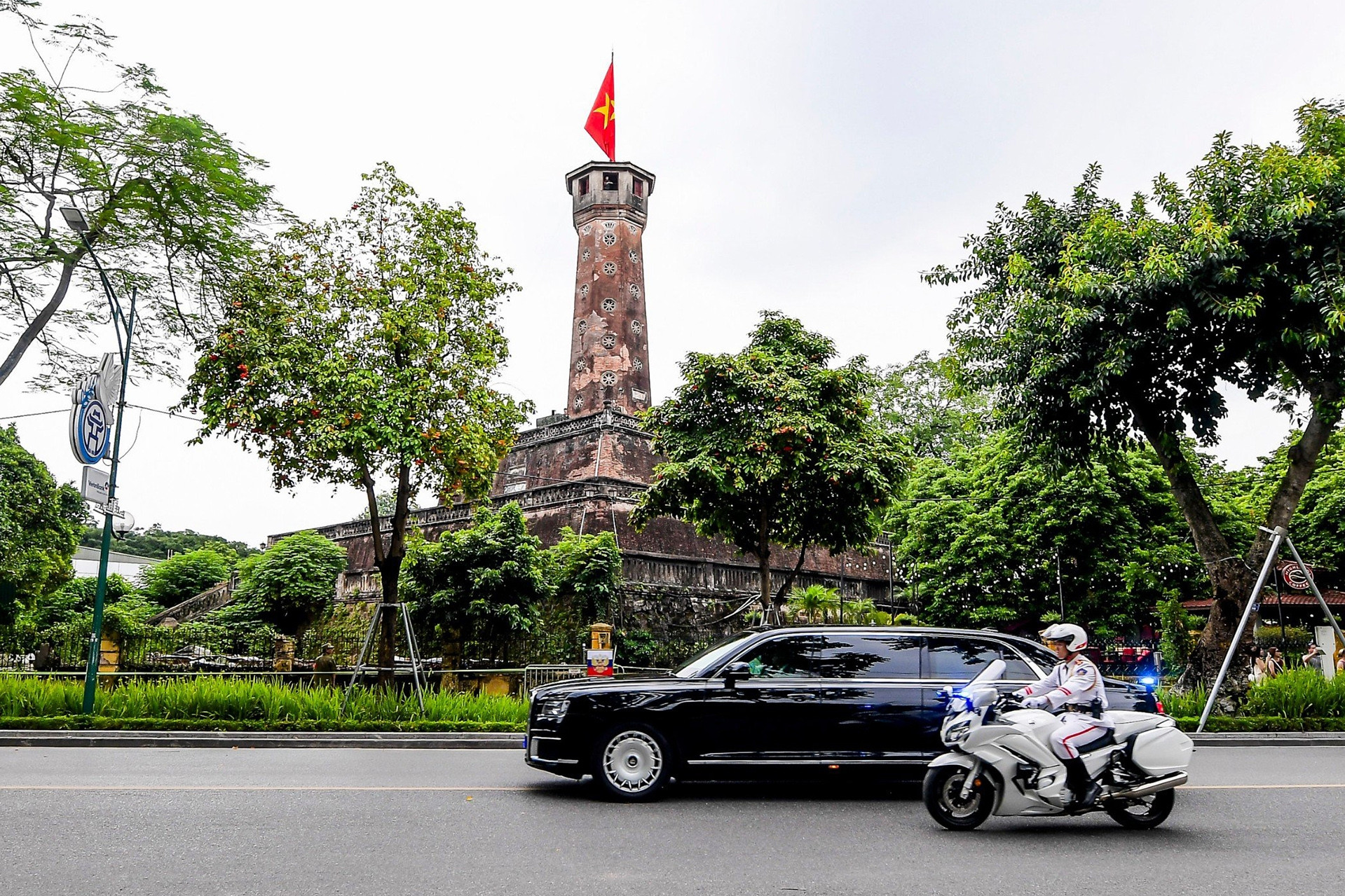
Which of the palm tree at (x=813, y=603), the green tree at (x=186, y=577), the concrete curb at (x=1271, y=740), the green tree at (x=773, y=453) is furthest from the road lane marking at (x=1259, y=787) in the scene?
the green tree at (x=186, y=577)

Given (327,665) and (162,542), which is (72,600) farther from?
(162,542)

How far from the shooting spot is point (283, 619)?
29.7m

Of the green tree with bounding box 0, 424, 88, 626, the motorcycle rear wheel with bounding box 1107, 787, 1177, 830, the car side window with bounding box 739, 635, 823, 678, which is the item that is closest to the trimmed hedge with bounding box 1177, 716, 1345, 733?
the motorcycle rear wheel with bounding box 1107, 787, 1177, 830

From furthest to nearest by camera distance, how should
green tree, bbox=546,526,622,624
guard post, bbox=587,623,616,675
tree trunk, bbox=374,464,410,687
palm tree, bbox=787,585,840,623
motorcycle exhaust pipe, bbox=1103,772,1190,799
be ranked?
palm tree, bbox=787,585,840,623 < green tree, bbox=546,526,622,624 < tree trunk, bbox=374,464,410,687 < guard post, bbox=587,623,616,675 < motorcycle exhaust pipe, bbox=1103,772,1190,799

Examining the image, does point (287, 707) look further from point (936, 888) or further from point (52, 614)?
point (52, 614)

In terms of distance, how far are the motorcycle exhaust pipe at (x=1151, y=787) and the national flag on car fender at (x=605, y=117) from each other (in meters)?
40.5

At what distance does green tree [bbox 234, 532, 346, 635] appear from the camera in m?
29.3

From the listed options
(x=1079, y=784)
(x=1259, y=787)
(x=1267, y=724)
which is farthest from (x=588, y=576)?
(x=1079, y=784)

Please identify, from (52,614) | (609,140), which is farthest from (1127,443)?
(52,614)

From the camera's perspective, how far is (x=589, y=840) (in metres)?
6.52

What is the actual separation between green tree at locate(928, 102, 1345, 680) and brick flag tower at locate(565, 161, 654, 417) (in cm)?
2435

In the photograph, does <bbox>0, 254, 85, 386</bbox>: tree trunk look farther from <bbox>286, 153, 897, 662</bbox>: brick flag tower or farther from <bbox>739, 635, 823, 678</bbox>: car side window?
<bbox>739, 635, 823, 678</bbox>: car side window

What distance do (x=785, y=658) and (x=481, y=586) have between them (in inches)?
632

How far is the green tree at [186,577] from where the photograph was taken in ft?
147
